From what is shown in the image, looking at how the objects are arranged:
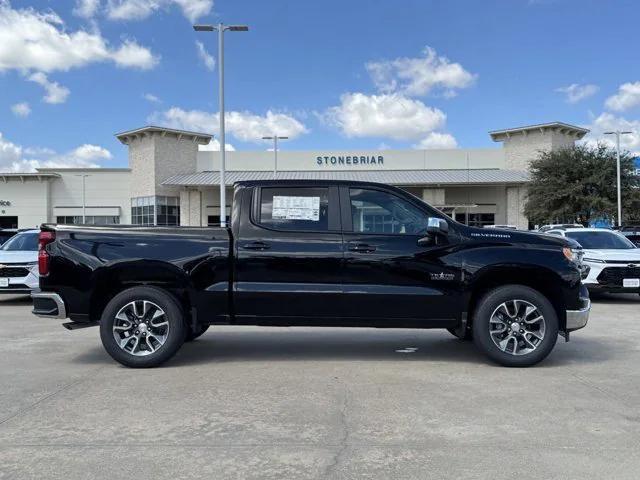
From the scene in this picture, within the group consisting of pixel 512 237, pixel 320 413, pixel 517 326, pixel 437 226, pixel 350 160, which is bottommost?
pixel 320 413

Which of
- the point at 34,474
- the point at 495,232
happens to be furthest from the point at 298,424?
the point at 495,232

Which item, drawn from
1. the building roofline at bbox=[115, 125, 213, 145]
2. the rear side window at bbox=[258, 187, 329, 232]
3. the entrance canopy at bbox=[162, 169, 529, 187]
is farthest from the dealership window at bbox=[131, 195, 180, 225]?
the rear side window at bbox=[258, 187, 329, 232]

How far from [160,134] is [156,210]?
6584mm

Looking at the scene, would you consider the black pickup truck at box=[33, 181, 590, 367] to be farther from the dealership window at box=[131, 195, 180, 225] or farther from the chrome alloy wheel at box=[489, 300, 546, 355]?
the dealership window at box=[131, 195, 180, 225]

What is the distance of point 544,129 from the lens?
47.7m

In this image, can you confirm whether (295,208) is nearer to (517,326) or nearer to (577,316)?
(517,326)

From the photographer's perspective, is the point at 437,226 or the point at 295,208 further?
the point at 295,208

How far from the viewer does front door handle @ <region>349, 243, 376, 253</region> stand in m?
6.26

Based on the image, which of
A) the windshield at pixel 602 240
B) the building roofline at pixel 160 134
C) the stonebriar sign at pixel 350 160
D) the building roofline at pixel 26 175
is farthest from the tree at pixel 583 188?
the building roofline at pixel 26 175

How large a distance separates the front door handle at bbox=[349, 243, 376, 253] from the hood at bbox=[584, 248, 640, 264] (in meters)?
7.89

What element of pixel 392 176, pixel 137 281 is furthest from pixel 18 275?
pixel 392 176

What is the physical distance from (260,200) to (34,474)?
3686 mm

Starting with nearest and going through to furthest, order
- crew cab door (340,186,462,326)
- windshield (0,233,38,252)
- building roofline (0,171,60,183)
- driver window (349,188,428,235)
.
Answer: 1. crew cab door (340,186,462,326)
2. driver window (349,188,428,235)
3. windshield (0,233,38,252)
4. building roofline (0,171,60,183)

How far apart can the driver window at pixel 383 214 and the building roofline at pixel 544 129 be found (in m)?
45.2
